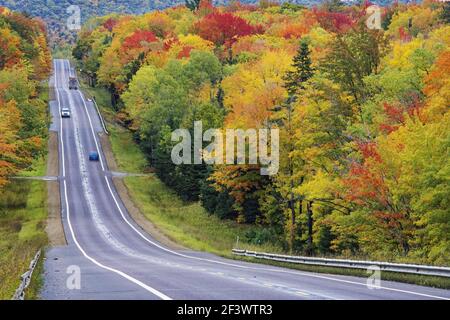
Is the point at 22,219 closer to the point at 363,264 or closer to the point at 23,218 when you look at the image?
the point at 23,218

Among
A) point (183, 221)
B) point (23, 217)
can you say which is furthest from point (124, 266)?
point (23, 217)

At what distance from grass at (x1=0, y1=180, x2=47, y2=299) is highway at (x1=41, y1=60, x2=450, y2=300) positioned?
72.4 inches

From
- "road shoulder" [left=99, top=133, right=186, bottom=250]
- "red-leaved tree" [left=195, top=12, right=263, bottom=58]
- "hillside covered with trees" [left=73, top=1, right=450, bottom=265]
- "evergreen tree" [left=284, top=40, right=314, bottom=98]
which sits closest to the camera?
"hillside covered with trees" [left=73, top=1, right=450, bottom=265]

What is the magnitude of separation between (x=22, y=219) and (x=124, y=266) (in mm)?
30861

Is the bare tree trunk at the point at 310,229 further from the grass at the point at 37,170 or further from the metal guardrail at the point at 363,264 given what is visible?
the grass at the point at 37,170

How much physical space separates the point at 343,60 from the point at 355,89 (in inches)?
92.3

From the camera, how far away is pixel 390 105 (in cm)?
4056

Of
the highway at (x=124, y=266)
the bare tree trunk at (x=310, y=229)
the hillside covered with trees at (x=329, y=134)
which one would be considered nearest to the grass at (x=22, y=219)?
the highway at (x=124, y=266)

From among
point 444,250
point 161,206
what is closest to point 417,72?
point 444,250

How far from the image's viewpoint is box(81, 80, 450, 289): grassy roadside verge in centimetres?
2827

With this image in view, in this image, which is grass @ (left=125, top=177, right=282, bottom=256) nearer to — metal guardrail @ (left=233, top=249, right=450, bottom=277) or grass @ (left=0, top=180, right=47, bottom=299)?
metal guardrail @ (left=233, top=249, right=450, bottom=277)

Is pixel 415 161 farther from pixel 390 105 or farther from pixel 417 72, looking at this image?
pixel 417 72

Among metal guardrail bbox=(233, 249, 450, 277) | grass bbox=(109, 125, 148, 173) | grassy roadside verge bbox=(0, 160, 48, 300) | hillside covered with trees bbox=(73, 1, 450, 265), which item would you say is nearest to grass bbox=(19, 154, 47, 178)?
grassy roadside verge bbox=(0, 160, 48, 300)

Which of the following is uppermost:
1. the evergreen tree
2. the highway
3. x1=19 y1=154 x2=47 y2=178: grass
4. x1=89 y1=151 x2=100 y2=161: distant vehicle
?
the evergreen tree
